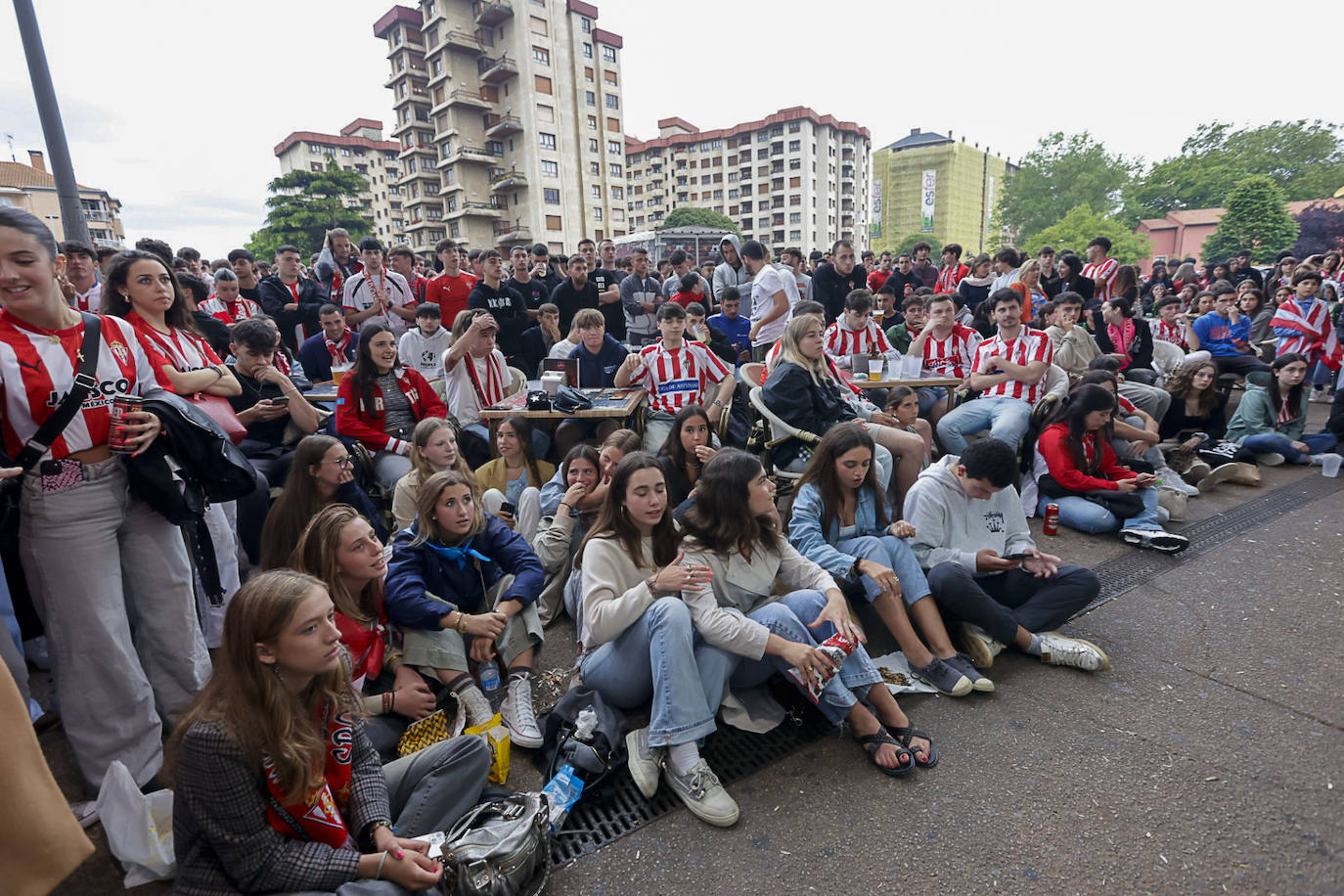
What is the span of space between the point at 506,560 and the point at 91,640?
59.9 inches

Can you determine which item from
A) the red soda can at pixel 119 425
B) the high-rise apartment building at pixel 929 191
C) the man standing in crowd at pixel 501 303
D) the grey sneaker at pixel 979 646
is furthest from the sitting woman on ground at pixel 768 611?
the high-rise apartment building at pixel 929 191

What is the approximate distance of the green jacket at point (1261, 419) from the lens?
621cm

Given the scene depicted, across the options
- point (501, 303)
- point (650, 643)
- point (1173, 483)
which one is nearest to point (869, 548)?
point (650, 643)

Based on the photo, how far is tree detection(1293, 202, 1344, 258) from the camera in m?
28.3

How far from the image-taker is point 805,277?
10492mm

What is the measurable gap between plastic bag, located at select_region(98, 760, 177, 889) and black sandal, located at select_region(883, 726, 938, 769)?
252cm

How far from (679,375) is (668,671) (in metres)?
3.52

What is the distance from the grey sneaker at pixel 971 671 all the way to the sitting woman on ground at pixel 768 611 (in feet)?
1.50

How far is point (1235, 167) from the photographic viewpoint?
148ft

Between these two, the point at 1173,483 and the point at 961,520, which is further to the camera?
the point at 1173,483

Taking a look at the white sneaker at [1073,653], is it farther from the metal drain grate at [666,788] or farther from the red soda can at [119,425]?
the red soda can at [119,425]

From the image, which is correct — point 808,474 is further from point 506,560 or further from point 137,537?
point 137,537

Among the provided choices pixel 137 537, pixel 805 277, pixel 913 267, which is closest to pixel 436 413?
pixel 137 537

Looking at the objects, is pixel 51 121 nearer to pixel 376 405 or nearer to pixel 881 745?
pixel 376 405
